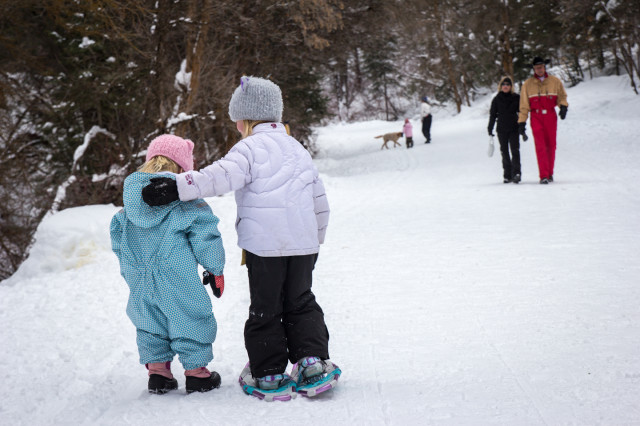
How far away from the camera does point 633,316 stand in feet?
11.8

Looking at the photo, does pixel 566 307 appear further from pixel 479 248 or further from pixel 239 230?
pixel 239 230

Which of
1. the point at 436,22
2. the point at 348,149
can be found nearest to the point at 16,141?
the point at 348,149

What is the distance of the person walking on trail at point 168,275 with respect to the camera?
2.96m

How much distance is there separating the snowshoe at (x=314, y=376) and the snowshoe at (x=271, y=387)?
0.06 meters

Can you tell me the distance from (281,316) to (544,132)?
24.5ft

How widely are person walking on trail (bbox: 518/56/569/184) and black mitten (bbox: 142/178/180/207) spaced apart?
→ 305 inches

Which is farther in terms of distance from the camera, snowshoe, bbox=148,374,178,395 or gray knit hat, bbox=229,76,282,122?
gray knit hat, bbox=229,76,282,122

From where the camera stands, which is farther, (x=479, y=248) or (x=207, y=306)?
(x=479, y=248)

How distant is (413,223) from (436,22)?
25.7 meters

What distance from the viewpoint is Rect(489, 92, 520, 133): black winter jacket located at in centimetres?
993

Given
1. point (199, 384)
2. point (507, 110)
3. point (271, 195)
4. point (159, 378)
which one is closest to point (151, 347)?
point (159, 378)

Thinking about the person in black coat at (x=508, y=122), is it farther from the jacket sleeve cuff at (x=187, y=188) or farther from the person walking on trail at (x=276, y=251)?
the jacket sleeve cuff at (x=187, y=188)

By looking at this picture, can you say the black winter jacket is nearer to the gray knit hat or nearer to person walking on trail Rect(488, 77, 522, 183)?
person walking on trail Rect(488, 77, 522, 183)

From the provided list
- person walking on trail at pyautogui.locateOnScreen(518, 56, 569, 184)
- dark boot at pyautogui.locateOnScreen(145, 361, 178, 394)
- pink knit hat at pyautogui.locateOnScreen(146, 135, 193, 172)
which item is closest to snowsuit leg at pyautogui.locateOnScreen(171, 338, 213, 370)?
dark boot at pyautogui.locateOnScreen(145, 361, 178, 394)
